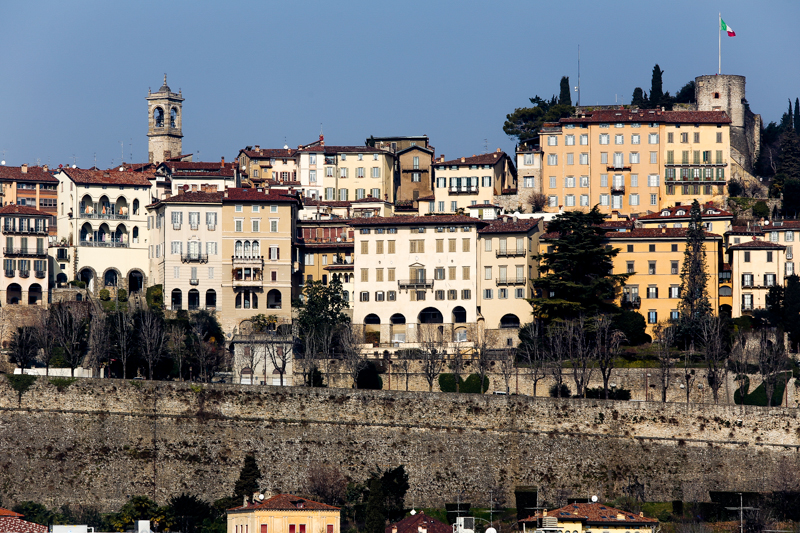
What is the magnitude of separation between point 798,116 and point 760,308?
47.6 m

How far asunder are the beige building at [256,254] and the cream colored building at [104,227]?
746cm

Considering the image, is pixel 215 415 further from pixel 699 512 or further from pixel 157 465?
pixel 699 512

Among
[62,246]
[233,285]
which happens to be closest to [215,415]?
[233,285]

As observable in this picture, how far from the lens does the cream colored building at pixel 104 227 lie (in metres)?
101

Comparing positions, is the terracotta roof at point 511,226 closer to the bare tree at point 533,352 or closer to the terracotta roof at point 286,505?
the bare tree at point 533,352

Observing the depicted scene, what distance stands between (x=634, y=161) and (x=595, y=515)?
157 ft

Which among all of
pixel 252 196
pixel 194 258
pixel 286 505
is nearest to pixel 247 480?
pixel 286 505

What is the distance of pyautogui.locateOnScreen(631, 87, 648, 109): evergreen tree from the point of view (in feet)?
397

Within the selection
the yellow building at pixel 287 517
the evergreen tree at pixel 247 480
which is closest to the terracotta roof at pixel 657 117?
the evergreen tree at pixel 247 480

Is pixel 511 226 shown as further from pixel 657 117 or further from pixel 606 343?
pixel 657 117

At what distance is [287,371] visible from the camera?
282 feet

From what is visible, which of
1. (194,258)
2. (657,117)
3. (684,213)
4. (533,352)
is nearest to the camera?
(533,352)

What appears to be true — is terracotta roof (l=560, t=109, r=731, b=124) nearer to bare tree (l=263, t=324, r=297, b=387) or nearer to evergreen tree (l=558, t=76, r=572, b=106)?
evergreen tree (l=558, t=76, r=572, b=106)

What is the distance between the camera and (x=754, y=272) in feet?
307
